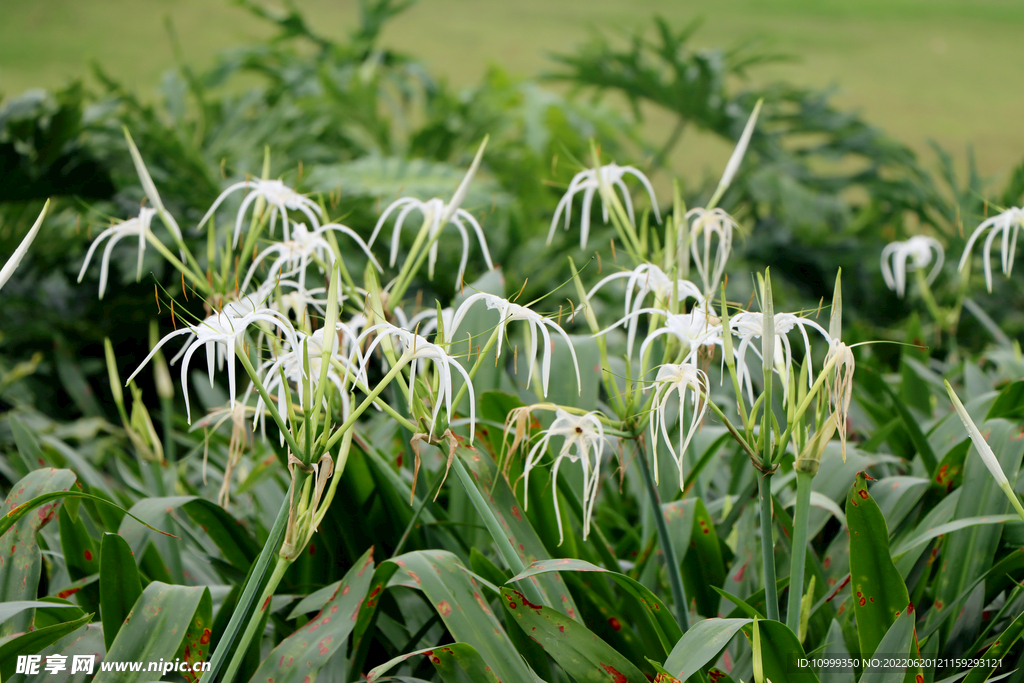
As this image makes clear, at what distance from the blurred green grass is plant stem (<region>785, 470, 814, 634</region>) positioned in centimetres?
498

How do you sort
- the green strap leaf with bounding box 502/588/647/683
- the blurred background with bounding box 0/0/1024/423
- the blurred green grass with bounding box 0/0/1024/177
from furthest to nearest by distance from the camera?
the blurred green grass with bounding box 0/0/1024/177 → the blurred background with bounding box 0/0/1024/423 → the green strap leaf with bounding box 502/588/647/683

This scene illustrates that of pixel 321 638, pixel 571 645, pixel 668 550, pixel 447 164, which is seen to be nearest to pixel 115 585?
pixel 321 638

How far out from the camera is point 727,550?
99cm

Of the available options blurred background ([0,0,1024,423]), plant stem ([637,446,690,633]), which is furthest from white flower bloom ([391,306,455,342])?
plant stem ([637,446,690,633])

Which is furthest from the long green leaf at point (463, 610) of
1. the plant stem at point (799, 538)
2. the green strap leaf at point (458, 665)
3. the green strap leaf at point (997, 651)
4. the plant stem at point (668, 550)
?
the green strap leaf at point (997, 651)

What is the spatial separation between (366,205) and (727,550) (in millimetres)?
1603

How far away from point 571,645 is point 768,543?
8.4 inches

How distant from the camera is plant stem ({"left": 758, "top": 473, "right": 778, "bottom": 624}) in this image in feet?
2.12

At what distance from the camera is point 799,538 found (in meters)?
0.66

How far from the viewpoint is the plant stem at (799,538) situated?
647 mm

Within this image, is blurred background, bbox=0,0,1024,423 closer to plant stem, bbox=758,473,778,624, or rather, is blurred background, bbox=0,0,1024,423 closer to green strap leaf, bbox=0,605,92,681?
plant stem, bbox=758,473,778,624

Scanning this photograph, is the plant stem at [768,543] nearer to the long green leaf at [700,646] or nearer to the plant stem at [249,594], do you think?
the long green leaf at [700,646]

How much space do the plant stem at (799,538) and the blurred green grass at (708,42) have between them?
16.3 feet

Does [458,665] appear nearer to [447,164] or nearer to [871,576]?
[871,576]
